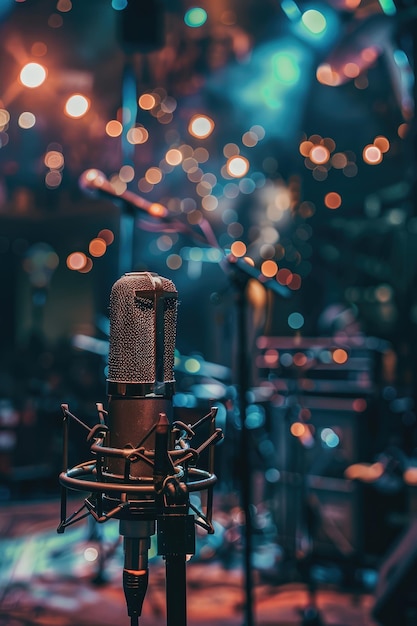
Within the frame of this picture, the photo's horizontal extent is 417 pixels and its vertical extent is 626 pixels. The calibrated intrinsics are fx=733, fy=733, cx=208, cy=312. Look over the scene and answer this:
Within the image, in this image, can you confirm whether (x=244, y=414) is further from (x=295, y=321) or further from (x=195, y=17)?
(x=195, y=17)

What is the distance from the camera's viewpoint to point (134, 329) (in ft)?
3.88

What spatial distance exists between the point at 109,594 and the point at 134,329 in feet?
10.6

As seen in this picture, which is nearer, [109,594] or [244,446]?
[244,446]

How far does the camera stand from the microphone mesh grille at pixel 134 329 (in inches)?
46.7

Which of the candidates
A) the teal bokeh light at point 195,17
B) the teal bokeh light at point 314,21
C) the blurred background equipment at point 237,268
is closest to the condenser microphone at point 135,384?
the blurred background equipment at point 237,268

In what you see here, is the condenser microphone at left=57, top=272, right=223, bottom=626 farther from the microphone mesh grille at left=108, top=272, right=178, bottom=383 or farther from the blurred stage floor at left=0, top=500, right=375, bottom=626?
the blurred stage floor at left=0, top=500, right=375, bottom=626

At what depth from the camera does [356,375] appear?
Answer: 4.53 m

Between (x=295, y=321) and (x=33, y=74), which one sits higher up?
(x=33, y=74)

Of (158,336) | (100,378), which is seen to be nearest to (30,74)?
(100,378)

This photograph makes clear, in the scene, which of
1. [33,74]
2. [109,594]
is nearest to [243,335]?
[109,594]

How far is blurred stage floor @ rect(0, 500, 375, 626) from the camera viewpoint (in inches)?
143

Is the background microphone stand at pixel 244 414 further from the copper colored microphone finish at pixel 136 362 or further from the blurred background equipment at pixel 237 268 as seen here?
the copper colored microphone finish at pixel 136 362

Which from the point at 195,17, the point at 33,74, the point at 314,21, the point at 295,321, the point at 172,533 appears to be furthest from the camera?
the point at 295,321

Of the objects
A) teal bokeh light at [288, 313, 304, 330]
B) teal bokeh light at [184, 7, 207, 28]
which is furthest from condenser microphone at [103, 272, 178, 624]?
teal bokeh light at [288, 313, 304, 330]
